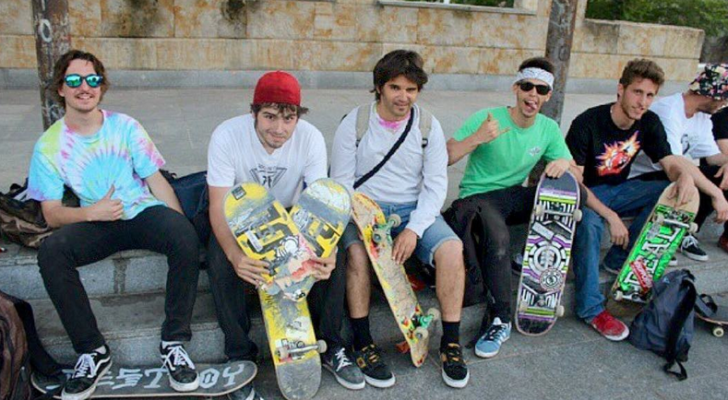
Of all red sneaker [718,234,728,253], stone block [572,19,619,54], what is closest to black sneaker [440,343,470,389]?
red sneaker [718,234,728,253]

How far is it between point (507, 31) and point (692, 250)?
6.91 metres

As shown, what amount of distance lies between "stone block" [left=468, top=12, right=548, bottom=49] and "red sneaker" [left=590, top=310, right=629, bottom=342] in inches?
293

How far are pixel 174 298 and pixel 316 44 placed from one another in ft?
23.4

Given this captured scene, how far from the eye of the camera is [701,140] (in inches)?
179

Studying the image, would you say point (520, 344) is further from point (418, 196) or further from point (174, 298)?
point (174, 298)

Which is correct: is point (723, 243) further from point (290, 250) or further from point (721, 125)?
point (290, 250)

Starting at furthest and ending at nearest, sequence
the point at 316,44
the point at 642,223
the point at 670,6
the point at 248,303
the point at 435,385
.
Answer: the point at 670,6 < the point at 316,44 < the point at 642,223 < the point at 248,303 < the point at 435,385

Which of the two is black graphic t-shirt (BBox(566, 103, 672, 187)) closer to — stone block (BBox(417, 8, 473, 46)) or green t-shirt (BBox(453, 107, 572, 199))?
green t-shirt (BBox(453, 107, 572, 199))

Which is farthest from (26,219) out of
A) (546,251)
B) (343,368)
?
(546,251)

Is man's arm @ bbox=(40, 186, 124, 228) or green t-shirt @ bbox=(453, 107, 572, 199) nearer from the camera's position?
man's arm @ bbox=(40, 186, 124, 228)

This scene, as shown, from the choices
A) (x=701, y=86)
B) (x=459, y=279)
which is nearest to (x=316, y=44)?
(x=701, y=86)

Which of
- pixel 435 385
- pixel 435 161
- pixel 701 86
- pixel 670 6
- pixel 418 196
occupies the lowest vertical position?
pixel 435 385

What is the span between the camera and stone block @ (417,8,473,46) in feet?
33.1

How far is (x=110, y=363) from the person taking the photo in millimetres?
3000
